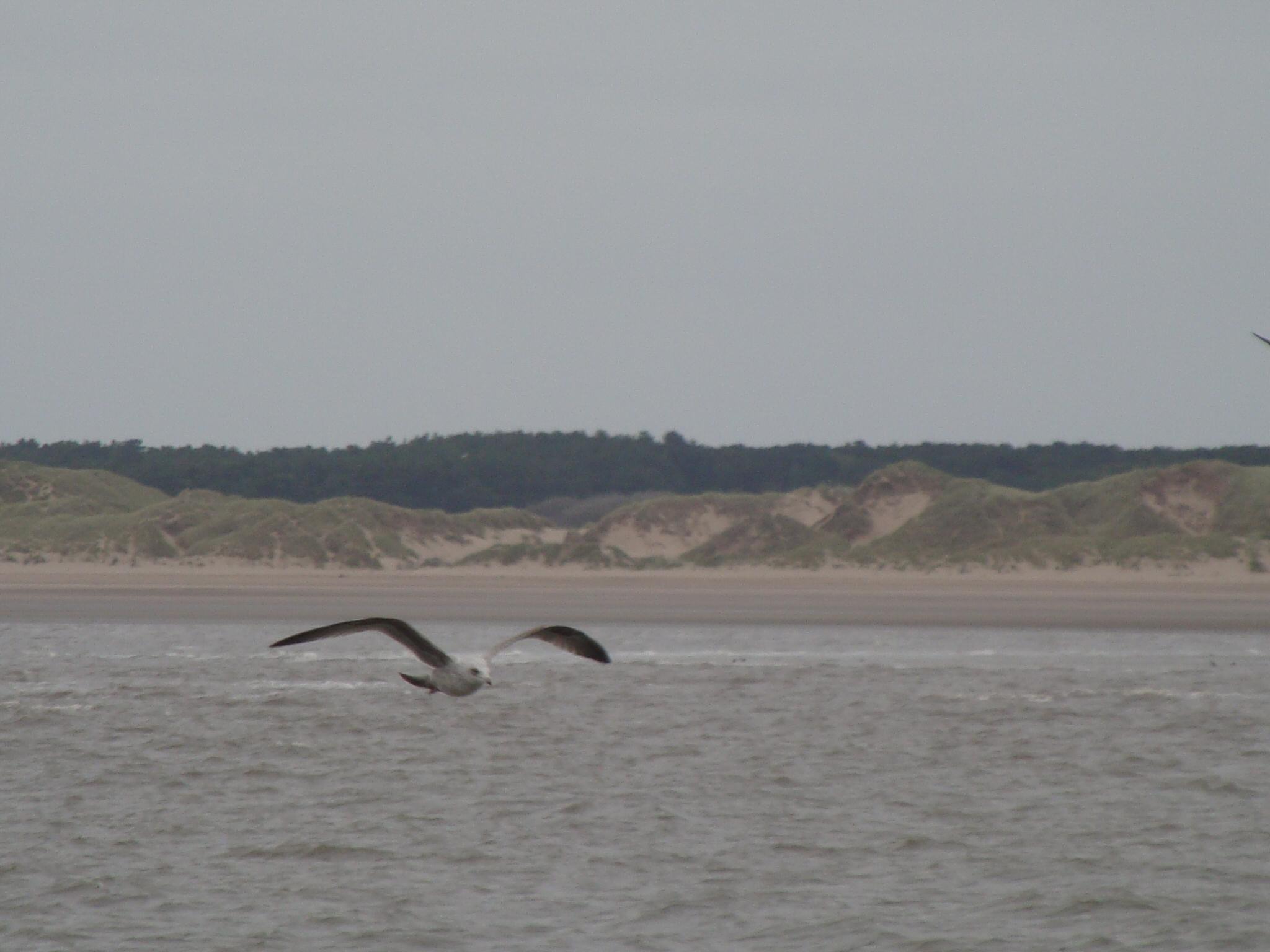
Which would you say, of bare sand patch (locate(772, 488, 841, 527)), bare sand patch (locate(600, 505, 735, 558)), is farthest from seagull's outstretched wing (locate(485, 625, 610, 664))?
bare sand patch (locate(772, 488, 841, 527))

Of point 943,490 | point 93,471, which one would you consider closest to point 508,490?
point 93,471

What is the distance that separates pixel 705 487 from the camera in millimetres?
111375

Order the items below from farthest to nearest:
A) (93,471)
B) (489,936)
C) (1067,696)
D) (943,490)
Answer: (93,471) → (943,490) → (1067,696) → (489,936)

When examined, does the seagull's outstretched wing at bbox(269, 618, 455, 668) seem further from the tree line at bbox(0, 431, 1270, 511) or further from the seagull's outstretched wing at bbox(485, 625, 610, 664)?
the tree line at bbox(0, 431, 1270, 511)

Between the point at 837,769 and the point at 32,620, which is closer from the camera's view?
the point at 837,769

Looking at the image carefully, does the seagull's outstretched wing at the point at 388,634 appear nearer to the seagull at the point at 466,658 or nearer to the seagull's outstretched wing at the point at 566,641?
the seagull at the point at 466,658

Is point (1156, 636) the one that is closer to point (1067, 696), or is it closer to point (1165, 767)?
point (1067, 696)

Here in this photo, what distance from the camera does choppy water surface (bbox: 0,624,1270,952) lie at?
11.5 metres

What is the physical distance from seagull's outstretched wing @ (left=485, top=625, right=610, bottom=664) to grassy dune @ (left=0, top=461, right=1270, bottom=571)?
39207 mm

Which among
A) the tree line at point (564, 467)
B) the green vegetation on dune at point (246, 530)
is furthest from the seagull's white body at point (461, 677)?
the tree line at point (564, 467)

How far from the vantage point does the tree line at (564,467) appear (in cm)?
10862

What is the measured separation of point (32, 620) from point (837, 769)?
937 inches

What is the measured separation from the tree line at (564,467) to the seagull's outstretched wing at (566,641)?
95294mm

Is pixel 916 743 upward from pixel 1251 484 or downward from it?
downward
